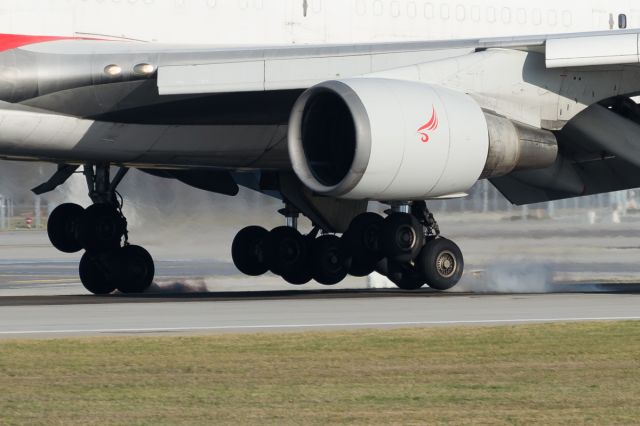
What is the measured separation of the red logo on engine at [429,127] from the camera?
48.5 ft

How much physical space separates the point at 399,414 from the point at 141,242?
15842 millimetres

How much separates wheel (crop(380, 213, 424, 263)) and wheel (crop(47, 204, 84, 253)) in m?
5.06

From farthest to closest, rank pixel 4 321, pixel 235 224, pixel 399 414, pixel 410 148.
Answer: pixel 235 224 < pixel 410 148 < pixel 4 321 < pixel 399 414

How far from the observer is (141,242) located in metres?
23.3

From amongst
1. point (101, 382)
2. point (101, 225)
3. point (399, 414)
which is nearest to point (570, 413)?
point (399, 414)

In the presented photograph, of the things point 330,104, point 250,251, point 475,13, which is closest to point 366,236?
point 330,104

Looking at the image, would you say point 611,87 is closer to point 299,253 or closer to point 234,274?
point 299,253

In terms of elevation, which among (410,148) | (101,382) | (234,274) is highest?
(410,148)

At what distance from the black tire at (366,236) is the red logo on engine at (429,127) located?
266 centimetres

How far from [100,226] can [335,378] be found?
10722 millimetres

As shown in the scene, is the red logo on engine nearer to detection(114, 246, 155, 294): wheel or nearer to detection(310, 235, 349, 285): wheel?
detection(310, 235, 349, 285): wheel

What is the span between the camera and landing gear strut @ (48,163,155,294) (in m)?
19.4

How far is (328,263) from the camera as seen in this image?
68.4 ft

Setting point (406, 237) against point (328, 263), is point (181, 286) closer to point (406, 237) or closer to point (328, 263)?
point (328, 263)
